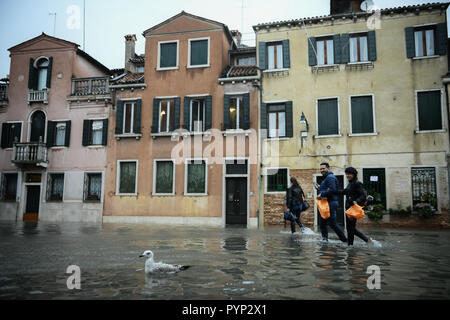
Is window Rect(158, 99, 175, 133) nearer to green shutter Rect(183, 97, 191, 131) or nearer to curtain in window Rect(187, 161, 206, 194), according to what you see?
green shutter Rect(183, 97, 191, 131)

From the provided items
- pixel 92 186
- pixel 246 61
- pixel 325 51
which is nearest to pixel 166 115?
pixel 246 61

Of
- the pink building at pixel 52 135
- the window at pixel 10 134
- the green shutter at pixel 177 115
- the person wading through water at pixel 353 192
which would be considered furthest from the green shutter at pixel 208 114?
the person wading through water at pixel 353 192

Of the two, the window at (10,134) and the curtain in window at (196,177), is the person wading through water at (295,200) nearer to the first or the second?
the curtain in window at (196,177)

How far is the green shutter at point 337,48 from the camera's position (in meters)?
18.1

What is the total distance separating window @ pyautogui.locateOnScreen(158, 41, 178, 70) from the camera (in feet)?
68.1

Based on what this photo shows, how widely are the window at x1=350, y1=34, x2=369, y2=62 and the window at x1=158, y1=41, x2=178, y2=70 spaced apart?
944 cm

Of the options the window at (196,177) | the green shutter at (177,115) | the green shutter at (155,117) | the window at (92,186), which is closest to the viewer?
the window at (196,177)

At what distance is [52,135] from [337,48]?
55.4 ft

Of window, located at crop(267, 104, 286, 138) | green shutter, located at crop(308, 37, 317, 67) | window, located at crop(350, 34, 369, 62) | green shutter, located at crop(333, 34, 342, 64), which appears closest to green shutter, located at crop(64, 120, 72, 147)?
window, located at crop(267, 104, 286, 138)

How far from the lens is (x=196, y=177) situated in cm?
1930

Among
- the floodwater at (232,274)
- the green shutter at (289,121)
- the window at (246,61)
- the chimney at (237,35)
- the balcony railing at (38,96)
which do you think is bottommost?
the floodwater at (232,274)

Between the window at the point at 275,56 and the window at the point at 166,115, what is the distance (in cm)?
574

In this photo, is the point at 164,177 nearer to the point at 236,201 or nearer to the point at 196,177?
the point at 196,177
